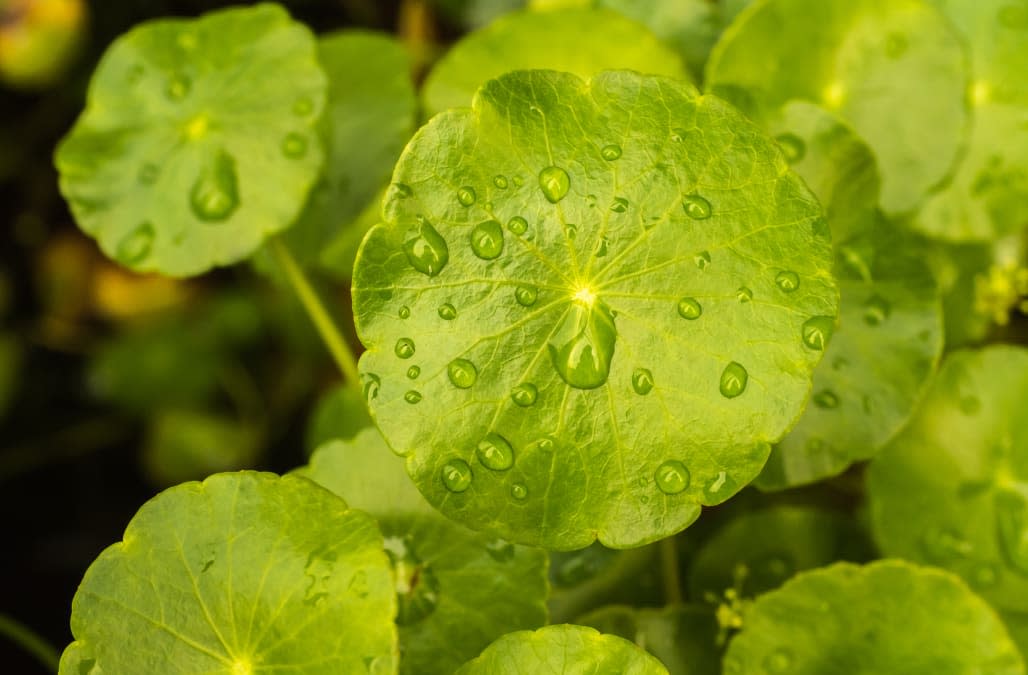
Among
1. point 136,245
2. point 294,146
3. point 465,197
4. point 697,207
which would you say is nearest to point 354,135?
point 294,146

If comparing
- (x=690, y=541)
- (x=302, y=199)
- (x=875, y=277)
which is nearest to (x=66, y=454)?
(x=302, y=199)

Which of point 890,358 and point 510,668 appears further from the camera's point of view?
point 890,358

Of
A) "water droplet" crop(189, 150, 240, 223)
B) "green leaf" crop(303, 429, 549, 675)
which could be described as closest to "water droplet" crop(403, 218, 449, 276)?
"green leaf" crop(303, 429, 549, 675)

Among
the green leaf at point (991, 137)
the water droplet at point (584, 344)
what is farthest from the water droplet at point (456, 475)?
the green leaf at point (991, 137)

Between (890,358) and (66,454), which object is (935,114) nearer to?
(890,358)

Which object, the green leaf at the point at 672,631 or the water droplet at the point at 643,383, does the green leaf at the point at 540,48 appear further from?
the green leaf at the point at 672,631
